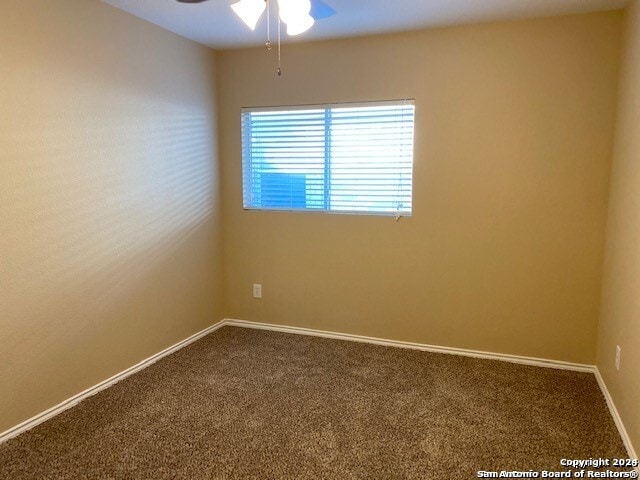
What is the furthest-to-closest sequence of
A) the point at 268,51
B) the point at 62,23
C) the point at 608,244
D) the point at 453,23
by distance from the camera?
the point at 268,51 → the point at 453,23 → the point at 608,244 → the point at 62,23

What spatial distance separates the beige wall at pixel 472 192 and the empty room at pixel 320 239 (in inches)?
0.6

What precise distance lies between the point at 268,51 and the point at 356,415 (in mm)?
2788

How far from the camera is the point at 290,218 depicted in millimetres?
3650

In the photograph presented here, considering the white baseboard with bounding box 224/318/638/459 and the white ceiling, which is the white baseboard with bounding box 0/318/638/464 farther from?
the white ceiling

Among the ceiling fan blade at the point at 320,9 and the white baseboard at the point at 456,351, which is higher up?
the ceiling fan blade at the point at 320,9

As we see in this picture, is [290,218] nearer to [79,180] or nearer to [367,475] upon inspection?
[79,180]

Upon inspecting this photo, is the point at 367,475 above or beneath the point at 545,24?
beneath

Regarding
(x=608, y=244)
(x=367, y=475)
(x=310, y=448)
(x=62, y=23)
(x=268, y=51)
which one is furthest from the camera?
(x=268, y=51)

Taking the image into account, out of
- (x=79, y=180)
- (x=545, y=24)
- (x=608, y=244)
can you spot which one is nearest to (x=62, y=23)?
(x=79, y=180)

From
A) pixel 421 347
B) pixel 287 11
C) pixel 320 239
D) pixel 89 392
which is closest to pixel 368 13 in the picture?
pixel 287 11

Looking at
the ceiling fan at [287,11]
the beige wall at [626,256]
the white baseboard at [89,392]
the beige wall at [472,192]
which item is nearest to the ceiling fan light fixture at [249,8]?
the ceiling fan at [287,11]

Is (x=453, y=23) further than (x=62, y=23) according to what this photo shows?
Yes

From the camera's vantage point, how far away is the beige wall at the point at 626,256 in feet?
7.05

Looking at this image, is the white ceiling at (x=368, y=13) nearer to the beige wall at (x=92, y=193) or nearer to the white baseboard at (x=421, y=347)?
the beige wall at (x=92, y=193)
